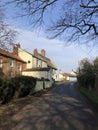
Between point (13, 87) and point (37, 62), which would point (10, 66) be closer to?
point (37, 62)

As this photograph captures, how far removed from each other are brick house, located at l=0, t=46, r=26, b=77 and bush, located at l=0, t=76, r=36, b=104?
1919cm

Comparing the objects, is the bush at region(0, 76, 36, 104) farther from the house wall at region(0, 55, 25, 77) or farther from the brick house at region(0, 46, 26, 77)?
the house wall at region(0, 55, 25, 77)

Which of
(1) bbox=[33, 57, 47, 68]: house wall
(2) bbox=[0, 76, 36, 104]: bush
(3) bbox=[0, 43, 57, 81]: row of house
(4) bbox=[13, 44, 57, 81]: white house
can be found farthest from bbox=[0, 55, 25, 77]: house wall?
(2) bbox=[0, 76, 36, 104]: bush

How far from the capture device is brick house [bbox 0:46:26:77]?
53856 mm

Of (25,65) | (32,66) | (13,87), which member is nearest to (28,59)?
(32,66)

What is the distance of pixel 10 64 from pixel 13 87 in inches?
1414

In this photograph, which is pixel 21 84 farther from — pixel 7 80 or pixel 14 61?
pixel 14 61

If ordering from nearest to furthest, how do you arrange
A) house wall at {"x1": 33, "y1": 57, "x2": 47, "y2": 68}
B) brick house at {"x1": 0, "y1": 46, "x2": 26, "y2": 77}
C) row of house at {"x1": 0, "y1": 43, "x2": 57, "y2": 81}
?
brick house at {"x1": 0, "y1": 46, "x2": 26, "y2": 77} < row of house at {"x1": 0, "y1": 43, "x2": 57, "y2": 81} < house wall at {"x1": 33, "y1": 57, "x2": 47, "y2": 68}

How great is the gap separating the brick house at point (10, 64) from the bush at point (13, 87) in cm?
1919

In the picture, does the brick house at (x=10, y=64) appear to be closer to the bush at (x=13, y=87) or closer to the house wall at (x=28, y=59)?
the house wall at (x=28, y=59)

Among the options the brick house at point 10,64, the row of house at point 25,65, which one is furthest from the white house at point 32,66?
the brick house at point 10,64

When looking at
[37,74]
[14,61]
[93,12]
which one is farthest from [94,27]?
[37,74]

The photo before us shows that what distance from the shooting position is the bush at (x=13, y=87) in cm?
2155

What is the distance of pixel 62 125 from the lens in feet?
40.6
